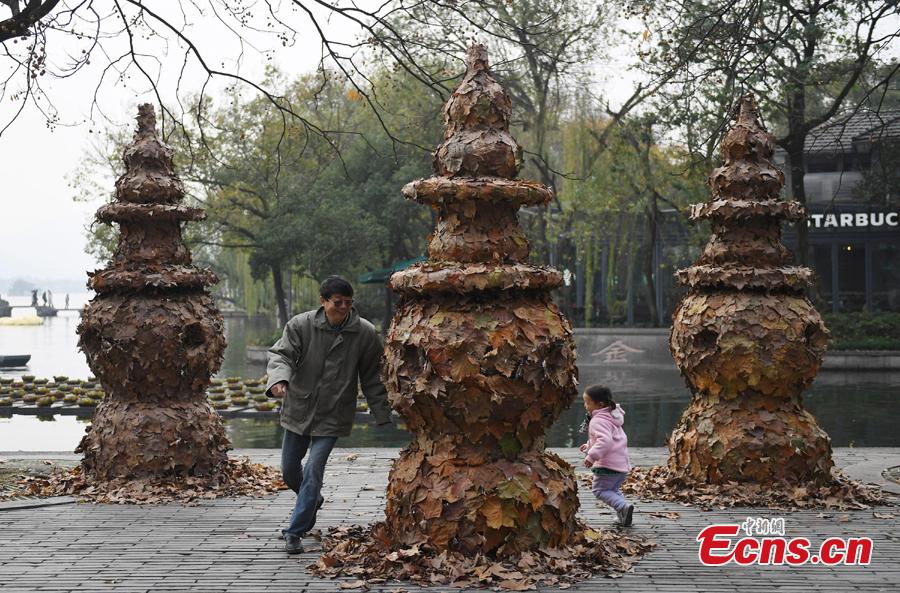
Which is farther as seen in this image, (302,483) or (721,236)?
(721,236)

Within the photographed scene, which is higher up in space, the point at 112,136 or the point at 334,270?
the point at 112,136

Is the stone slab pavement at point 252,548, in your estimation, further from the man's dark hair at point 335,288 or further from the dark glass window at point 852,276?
the dark glass window at point 852,276

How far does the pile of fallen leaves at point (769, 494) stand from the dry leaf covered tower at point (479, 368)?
264cm

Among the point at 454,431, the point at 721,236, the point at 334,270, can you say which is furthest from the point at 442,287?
the point at 334,270

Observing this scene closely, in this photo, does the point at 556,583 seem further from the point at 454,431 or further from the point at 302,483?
the point at 302,483

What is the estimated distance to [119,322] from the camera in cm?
968

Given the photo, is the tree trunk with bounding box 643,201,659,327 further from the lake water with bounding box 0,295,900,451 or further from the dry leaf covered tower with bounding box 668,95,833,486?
the dry leaf covered tower with bounding box 668,95,833,486

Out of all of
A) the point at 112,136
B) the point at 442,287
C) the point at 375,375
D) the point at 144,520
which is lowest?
the point at 144,520

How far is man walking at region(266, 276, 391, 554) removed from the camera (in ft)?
23.5

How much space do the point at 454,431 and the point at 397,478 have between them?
1.68 feet

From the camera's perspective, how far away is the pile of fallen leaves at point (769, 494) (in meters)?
8.77

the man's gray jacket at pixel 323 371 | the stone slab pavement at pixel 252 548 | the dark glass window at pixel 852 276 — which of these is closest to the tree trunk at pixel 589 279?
the dark glass window at pixel 852 276

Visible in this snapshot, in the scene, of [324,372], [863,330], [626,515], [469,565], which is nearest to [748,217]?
[626,515]

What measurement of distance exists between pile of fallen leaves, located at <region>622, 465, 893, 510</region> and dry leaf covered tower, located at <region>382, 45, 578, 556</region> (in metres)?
2.64
